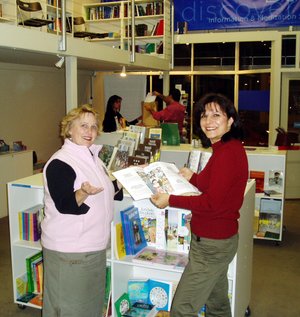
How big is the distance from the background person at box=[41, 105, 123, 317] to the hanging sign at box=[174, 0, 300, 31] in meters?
6.05

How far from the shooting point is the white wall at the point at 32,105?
300 inches

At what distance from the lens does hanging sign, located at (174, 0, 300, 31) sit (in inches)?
287

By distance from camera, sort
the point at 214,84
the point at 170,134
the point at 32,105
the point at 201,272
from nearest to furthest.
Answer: the point at 201,272
the point at 170,134
the point at 32,105
the point at 214,84

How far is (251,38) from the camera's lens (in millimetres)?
7516

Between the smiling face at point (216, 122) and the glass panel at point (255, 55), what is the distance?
21.1 ft

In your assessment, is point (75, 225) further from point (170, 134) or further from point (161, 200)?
point (170, 134)

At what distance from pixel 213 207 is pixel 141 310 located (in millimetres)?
1366

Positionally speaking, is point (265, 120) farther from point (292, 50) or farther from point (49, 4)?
point (49, 4)

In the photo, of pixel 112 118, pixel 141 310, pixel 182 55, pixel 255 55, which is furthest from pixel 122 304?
pixel 182 55

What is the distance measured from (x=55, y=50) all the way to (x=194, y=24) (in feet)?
14.1

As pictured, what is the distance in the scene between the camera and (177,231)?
2963 mm

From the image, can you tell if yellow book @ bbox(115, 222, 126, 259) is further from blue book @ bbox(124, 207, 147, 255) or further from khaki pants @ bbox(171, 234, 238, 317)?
khaki pants @ bbox(171, 234, 238, 317)

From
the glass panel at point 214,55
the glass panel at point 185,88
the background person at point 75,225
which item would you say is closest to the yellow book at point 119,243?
the background person at point 75,225

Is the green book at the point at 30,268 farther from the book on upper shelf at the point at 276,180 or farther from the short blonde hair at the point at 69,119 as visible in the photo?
the book on upper shelf at the point at 276,180
